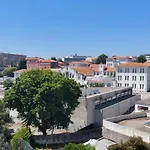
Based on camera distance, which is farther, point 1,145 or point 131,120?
point 131,120

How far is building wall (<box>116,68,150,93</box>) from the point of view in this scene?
4988cm

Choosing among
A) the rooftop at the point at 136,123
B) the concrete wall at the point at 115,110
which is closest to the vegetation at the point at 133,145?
the rooftop at the point at 136,123

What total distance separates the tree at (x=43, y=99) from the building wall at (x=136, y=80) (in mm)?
29549

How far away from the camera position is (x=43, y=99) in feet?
70.5

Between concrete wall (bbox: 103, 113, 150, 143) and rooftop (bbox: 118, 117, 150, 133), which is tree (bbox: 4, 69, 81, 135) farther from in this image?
rooftop (bbox: 118, 117, 150, 133)

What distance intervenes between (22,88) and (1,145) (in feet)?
22.2

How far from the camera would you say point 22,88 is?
72.8 ft

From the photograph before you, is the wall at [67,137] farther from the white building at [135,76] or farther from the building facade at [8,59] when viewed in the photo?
the building facade at [8,59]

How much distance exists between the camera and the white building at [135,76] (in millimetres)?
49806

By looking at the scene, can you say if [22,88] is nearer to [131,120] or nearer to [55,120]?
[55,120]

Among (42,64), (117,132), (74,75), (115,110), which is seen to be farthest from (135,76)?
(42,64)

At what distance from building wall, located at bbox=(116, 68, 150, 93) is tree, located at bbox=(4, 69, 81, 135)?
2955 centimetres

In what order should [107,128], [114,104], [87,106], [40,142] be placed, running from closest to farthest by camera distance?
[107,128], [40,142], [87,106], [114,104]

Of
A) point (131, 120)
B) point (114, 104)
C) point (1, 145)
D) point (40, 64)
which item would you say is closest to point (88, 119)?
point (114, 104)
